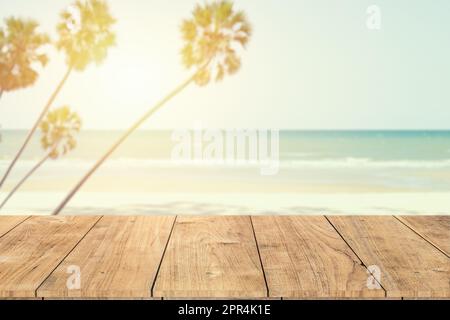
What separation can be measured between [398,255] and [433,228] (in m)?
0.39

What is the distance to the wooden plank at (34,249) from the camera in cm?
139

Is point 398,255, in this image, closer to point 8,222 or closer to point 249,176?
point 8,222

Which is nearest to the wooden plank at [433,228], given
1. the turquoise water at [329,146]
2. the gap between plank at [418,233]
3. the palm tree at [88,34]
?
the gap between plank at [418,233]

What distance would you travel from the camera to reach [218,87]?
10.9 m

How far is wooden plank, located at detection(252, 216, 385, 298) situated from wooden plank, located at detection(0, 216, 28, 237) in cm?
75

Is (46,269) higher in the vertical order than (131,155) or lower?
higher

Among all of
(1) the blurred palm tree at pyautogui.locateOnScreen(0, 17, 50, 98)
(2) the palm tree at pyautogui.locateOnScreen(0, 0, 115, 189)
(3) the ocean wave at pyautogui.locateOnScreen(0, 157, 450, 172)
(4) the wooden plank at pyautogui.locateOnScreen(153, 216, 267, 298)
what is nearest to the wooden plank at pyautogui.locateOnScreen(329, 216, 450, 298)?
(4) the wooden plank at pyautogui.locateOnScreen(153, 216, 267, 298)

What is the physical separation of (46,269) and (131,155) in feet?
32.9

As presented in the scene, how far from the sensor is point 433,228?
197 centimetres

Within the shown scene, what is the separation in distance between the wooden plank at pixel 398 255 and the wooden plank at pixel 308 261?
0.13 ft

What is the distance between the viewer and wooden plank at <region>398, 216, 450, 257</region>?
1.77m

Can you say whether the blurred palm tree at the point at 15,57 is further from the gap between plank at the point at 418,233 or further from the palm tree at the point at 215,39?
the gap between plank at the point at 418,233
